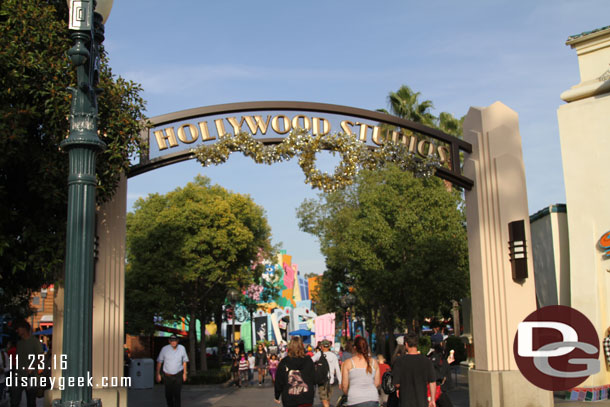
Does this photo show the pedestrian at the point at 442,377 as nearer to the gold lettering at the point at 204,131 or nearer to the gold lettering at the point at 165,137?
the gold lettering at the point at 204,131

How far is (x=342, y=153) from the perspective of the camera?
12.4 m

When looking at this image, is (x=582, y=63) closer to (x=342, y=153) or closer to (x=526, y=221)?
(x=526, y=221)

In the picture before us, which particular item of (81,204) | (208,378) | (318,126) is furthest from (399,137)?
(208,378)

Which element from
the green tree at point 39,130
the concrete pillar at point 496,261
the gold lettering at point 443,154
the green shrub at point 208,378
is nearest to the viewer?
the green tree at point 39,130

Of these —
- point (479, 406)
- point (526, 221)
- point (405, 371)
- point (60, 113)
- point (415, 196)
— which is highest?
point (415, 196)

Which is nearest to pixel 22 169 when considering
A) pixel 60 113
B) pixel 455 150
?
pixel 60 113

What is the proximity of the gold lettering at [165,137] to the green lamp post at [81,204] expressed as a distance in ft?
17.5

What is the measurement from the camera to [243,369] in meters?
23.9

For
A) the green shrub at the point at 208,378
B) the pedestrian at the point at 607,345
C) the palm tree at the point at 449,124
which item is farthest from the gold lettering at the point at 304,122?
the palm tree at the point at 449,124

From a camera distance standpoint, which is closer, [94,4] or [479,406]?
[94,4]

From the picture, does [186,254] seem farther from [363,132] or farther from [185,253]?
[363,132]

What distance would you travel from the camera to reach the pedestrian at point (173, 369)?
10781 millimetres

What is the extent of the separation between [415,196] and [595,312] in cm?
1550

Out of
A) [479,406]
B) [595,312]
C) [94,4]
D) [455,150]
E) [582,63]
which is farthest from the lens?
[582,63]
